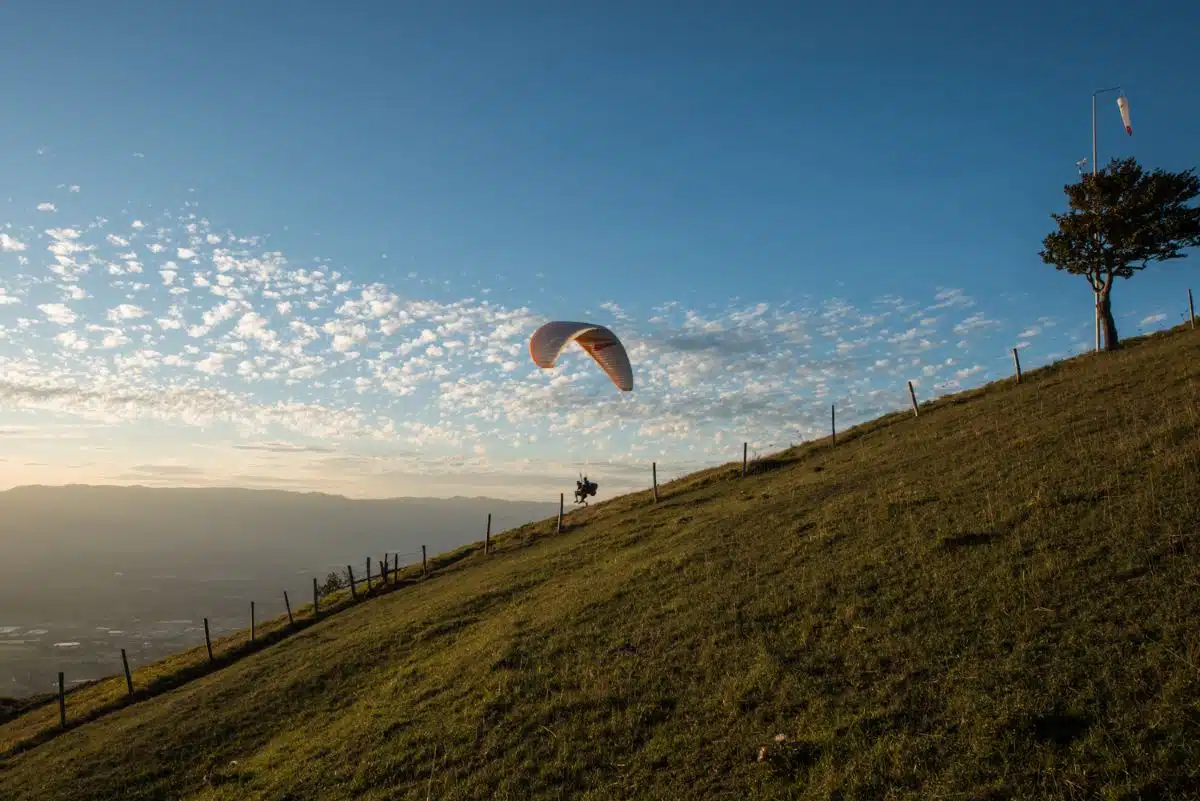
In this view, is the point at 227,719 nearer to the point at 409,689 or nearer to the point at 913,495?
the point at 409,689

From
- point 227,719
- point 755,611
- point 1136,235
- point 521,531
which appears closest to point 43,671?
point 521,531

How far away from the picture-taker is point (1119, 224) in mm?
46562

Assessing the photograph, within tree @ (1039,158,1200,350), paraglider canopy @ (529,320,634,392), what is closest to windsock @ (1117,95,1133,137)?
tree @ (1039,158,1200,350)

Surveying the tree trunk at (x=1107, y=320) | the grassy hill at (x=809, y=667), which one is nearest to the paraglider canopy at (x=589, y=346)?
the grassy hill at (x=809, y=667)

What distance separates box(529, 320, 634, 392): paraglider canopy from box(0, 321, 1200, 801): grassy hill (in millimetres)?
8953

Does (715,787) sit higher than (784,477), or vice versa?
(784,477)

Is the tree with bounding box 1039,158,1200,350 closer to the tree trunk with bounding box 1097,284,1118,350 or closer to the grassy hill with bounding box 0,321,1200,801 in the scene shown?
the tree trunk with bounding box 1097,284,1118,350

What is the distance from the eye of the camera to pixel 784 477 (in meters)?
38.6

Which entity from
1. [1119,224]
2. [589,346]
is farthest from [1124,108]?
[589,346]

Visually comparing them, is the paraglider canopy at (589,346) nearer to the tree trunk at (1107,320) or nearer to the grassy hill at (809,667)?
the grassy hill at (809,667)

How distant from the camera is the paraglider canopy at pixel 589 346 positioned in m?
30.5

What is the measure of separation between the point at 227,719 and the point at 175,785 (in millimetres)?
4197

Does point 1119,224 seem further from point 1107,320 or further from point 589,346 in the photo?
point 589,346

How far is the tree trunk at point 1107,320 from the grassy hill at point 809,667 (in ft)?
58.3
